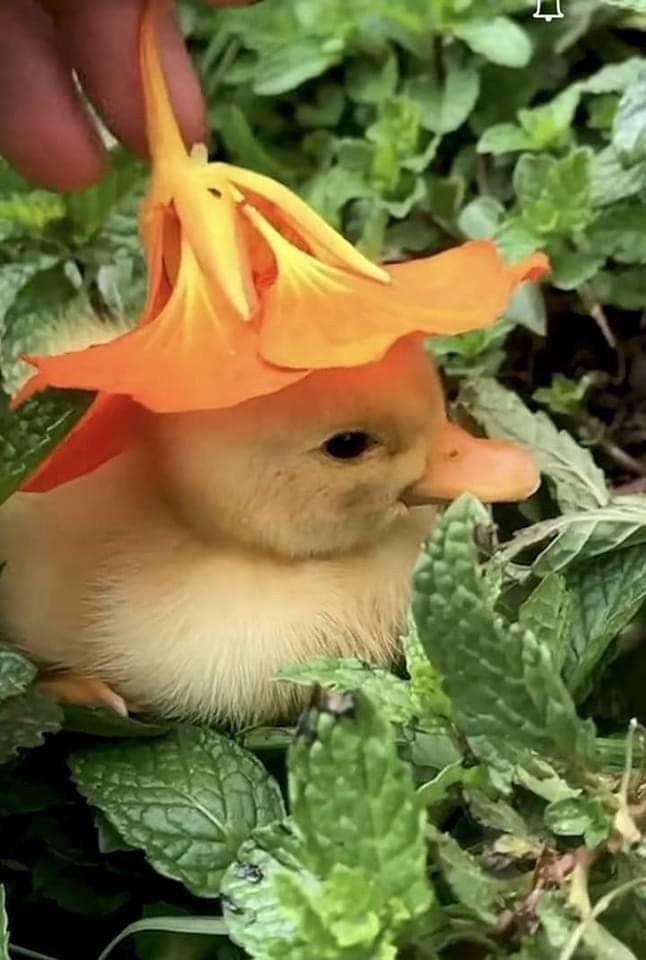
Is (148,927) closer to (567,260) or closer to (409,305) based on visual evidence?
(409,305)

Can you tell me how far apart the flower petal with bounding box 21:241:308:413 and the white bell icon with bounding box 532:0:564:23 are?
526 millimetres

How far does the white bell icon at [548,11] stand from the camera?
3.91 ft

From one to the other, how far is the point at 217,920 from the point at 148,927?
3 cm

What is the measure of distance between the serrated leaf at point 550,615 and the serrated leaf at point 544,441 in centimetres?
17

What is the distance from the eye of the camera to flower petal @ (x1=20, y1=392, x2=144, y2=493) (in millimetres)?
785

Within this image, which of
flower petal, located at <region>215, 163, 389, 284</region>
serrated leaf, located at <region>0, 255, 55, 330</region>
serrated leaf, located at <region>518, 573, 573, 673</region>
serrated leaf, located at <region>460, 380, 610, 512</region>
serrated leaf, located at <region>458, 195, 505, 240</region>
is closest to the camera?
serrated leaf, located at <region>518, 573, 573, 673</region>

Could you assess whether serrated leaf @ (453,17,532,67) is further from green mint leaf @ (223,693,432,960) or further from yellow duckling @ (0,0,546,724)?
green mint leaf @ (223,693,432,960)

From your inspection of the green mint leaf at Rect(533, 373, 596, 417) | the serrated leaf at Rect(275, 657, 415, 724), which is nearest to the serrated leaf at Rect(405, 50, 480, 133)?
the green mint leaf at Rect(533, 373, 596, 417)

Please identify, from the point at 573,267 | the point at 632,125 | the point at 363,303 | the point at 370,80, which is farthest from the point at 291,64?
the point at 363,303

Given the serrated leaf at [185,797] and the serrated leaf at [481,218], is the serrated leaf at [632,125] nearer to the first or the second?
the serrated leaf at [481,218]

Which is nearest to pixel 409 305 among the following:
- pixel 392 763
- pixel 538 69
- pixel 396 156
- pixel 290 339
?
pixel 290 339

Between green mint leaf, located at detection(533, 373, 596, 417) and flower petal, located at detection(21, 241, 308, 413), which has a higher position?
flower petal, located at detection(21, 241, 308, 413)

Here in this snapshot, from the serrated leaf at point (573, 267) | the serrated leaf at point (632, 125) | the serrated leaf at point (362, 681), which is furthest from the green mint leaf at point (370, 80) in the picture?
the serrated leaf at point (362, 681)

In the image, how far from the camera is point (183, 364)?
28.9 inches
